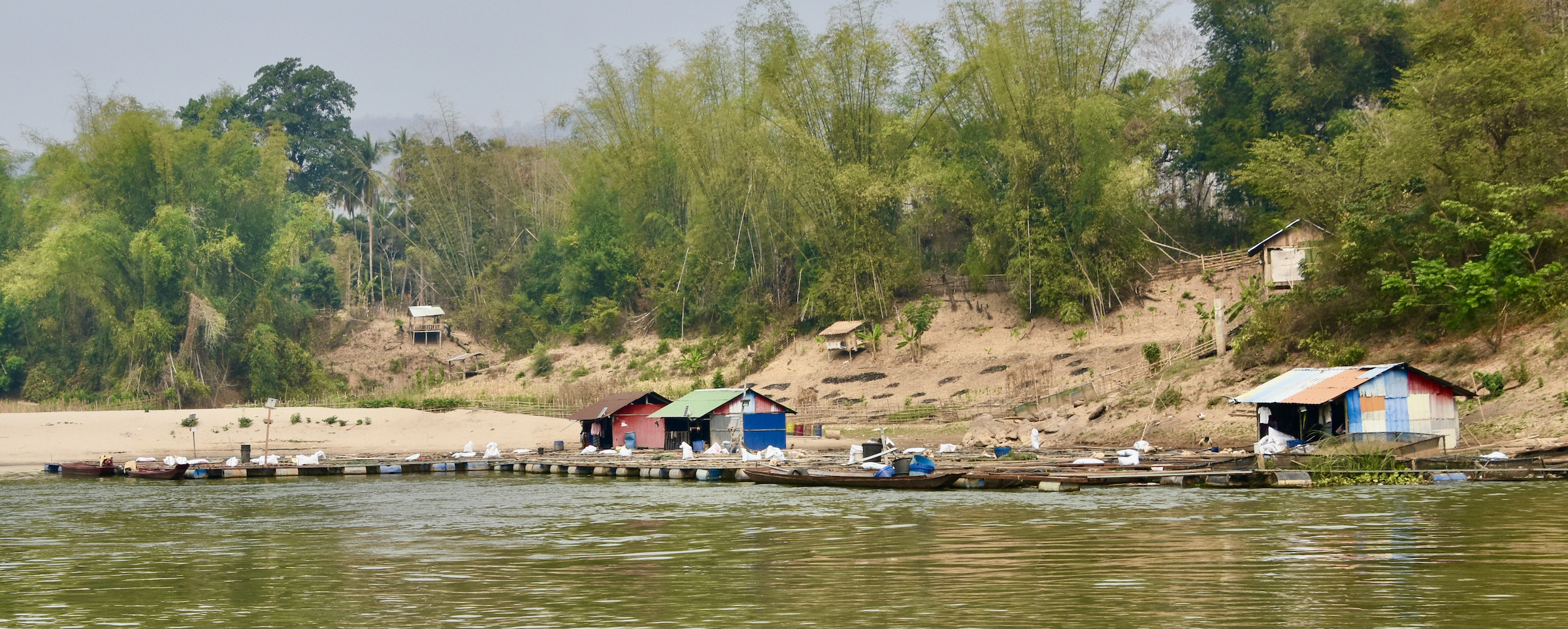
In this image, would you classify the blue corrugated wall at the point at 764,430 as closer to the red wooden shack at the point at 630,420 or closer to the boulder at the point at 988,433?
the red wooden shack at the point at 630,420

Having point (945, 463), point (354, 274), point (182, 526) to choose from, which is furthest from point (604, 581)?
point (354, 274)

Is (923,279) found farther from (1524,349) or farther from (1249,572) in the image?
(1249,572)

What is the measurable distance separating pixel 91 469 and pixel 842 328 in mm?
30195

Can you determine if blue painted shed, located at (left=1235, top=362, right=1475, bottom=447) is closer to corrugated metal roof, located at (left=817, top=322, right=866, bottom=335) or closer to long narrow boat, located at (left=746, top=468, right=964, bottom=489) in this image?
long narrow boat, located at (left=746, top=468, right=964, bottom=489)

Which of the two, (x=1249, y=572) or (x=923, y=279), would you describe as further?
(x=923, y=279)

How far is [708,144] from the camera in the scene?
64.3 metres

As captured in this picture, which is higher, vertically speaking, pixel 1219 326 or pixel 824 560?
pixel 1219 326

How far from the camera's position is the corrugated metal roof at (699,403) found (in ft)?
135

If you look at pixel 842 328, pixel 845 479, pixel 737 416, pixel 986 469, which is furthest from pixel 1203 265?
pixel 845 479

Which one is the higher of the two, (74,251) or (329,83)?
(329,83)

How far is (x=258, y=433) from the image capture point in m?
52.6

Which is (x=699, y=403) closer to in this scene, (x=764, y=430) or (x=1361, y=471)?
(x=764, y=430)

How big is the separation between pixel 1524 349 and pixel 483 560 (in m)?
27.6

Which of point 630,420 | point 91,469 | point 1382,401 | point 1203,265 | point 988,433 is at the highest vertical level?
point 1203,265
